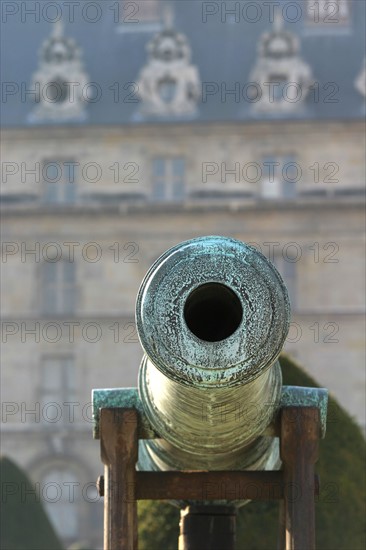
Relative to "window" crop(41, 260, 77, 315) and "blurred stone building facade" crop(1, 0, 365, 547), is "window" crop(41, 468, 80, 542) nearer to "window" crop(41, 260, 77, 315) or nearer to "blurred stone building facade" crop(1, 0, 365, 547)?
"blurred stone building facade" crop(1, 0, 365, 547)

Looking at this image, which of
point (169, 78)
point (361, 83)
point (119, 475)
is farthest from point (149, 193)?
point (119, 475)

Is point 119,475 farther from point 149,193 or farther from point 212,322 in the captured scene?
point 149,193

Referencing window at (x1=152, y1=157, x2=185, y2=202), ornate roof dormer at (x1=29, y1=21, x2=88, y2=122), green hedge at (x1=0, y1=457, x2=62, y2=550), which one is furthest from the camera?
ornate roof dormer at (x1=29, y1=21, x2=88, y2=122)

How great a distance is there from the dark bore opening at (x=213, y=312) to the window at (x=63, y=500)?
25.0 m

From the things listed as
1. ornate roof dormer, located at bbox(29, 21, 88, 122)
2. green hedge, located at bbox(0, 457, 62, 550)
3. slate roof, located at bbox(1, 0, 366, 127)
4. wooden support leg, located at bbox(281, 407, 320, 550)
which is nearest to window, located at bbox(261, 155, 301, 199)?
slate roof, located at bbox(1, 0, 366, 127)

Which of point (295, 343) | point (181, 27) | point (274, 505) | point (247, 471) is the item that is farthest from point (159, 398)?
point (181, 27)

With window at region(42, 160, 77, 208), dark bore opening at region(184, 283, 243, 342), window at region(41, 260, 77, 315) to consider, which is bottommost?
window at region(41, 260, 77, 315)

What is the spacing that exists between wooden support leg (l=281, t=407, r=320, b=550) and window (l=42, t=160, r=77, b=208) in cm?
2580

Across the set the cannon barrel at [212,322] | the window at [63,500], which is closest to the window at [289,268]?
the window at [63,500]

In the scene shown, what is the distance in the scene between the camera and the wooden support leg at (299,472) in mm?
4355

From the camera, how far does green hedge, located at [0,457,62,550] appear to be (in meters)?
11.8

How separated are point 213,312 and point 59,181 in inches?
1054

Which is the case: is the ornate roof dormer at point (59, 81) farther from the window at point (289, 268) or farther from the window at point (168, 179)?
the window at point (289, 268)

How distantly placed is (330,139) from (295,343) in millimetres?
3929
